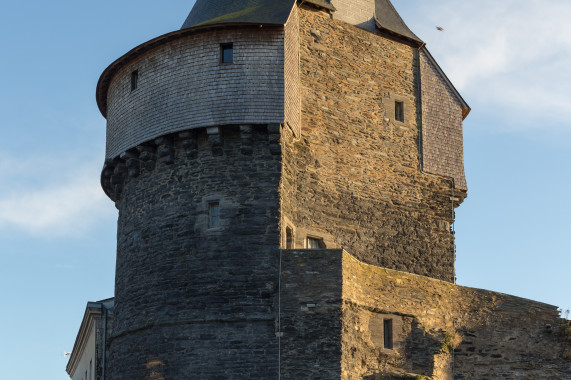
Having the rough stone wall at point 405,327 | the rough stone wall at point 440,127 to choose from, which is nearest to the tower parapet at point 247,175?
the rough stone wall at point 440,127

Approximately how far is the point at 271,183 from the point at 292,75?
328 cm

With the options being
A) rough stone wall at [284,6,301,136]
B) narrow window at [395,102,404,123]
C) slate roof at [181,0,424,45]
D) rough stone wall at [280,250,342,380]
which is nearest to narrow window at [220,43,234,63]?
slate roof at [181,0,424,45]

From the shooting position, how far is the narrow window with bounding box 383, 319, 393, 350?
24219 millimetres

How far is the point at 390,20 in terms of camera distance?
2944 cm

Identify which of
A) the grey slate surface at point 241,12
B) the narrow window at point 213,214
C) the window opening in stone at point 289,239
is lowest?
the window opening in stone at point 289,239

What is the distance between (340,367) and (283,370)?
1236 mm

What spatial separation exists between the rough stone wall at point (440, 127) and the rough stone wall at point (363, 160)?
0.33m

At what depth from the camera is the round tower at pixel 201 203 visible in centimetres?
2289

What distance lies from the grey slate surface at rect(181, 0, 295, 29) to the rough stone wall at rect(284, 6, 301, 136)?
0.32 metres

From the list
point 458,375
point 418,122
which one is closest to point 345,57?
point 418,122

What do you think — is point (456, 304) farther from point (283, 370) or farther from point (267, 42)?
point (267, 42)

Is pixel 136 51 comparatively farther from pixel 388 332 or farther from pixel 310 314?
pixel 388 332

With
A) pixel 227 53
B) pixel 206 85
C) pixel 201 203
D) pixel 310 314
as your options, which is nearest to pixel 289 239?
pixel 201 203

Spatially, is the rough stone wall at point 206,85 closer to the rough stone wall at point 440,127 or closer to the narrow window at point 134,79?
the narrow window at point 134,79
